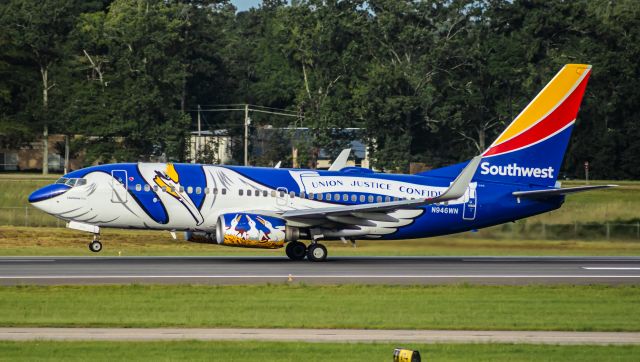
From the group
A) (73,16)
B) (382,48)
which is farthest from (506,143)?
(73,16)

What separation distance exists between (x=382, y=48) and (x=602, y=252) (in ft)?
194

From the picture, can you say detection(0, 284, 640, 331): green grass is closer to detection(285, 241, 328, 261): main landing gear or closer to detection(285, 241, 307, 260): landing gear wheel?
detection(285, 241, 328, 261): main landing gear

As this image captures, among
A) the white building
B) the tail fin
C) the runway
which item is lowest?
the runway

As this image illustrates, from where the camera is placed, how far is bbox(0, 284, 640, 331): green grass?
2736 cm

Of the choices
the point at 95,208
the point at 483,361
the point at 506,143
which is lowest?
the point at 483,361

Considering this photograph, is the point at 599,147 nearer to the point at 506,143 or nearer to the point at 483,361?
the point at 506,143

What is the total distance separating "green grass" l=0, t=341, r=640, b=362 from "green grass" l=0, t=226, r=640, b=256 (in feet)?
79.6

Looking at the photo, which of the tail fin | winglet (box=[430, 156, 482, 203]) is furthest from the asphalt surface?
the tail fin

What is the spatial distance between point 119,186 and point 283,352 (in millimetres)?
22578

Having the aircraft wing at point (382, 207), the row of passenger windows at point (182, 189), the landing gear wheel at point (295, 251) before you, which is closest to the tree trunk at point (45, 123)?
the row of passenger windows at point (182, 189)

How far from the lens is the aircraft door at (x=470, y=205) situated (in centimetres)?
4688

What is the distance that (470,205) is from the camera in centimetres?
4691

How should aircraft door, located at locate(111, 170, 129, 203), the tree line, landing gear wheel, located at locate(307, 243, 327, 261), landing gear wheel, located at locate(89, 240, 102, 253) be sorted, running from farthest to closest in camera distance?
the tree line, landing gear wheel, located at locate(89, 240, 102, 253), landing gear wheel, located at locate(307, 243, 327, 261), aircraft door, located at locate(111, 170, 129, 203)

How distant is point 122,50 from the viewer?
347ft
